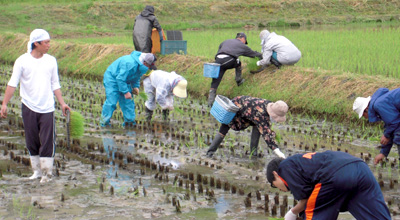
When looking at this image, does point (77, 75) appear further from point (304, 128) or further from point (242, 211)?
point (242, 211)

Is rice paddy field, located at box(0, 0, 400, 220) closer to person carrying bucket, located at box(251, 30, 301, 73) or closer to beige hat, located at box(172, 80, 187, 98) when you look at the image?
person carrying bucket, located at box(251, 30, 301, 73)

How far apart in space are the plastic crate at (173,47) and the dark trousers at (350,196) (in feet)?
30.5

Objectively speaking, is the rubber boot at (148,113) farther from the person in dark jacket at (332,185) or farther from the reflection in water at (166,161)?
the person in dark jacket at (332,185)

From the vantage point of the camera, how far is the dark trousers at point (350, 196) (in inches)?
134

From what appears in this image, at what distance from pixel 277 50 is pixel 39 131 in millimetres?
5300

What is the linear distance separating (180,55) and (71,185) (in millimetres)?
7139

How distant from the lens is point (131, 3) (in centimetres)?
2722

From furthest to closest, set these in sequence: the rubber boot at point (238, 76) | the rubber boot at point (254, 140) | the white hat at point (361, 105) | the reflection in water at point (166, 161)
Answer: the rubber boot at point (238, 76) < the rubber boot at point (254, 140) < the reflection in water at point (166, 161) < the white hat at point (361, 105)

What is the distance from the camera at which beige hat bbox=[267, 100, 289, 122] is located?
5715mm

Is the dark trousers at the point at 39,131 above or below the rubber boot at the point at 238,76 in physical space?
below

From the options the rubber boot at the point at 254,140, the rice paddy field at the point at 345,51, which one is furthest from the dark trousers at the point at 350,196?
the rice paddy field at the point at 345,51

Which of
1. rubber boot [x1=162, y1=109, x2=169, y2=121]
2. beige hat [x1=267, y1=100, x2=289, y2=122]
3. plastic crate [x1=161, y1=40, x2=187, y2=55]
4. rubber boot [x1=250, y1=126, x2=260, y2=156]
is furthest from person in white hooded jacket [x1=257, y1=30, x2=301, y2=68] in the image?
beige hat [x1=267, y1=100, x2=289, y2=122]

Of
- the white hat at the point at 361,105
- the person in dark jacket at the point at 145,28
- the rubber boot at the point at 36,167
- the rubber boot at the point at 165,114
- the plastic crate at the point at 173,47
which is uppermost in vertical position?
the person in dark jacket at the point at 145,28

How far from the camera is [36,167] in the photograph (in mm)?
5781
